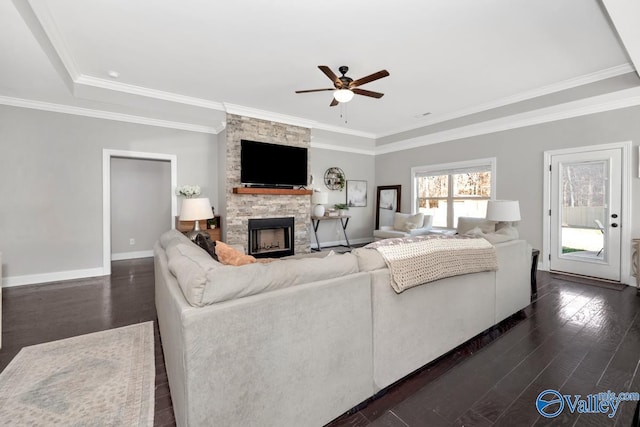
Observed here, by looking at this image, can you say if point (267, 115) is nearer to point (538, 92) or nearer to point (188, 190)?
point (188, 190)

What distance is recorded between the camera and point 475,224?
16.3ft

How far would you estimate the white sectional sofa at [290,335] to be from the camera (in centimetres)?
109

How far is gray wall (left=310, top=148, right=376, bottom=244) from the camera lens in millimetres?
6723

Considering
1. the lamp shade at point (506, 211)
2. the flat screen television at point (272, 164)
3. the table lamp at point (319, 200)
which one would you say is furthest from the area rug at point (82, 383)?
the table lamp at point (319, 200)

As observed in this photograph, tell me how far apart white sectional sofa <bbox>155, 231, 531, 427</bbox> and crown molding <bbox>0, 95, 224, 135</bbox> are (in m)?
3.73

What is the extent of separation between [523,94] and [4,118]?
300 inches

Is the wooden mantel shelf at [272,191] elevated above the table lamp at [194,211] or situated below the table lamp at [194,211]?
above

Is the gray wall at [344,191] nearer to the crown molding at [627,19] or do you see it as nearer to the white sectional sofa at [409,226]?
the white sectional sofa at [409,226]

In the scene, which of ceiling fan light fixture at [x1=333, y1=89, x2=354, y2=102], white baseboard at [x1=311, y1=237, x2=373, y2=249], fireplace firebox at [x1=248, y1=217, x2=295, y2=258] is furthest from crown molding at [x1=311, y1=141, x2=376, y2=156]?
ceiling fan light fixture at [x1=333, y1=89, x2=354, y2=102]

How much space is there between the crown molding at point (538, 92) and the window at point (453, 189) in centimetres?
94

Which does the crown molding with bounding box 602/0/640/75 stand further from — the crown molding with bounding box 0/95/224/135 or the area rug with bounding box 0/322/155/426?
the crown molding with bounding box 0/95/224/135

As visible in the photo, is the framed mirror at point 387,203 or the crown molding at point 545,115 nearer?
the crown molding at point 545,115

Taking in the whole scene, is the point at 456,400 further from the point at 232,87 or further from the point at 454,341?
the point at 232,87

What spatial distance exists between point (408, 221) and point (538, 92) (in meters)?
3.08
